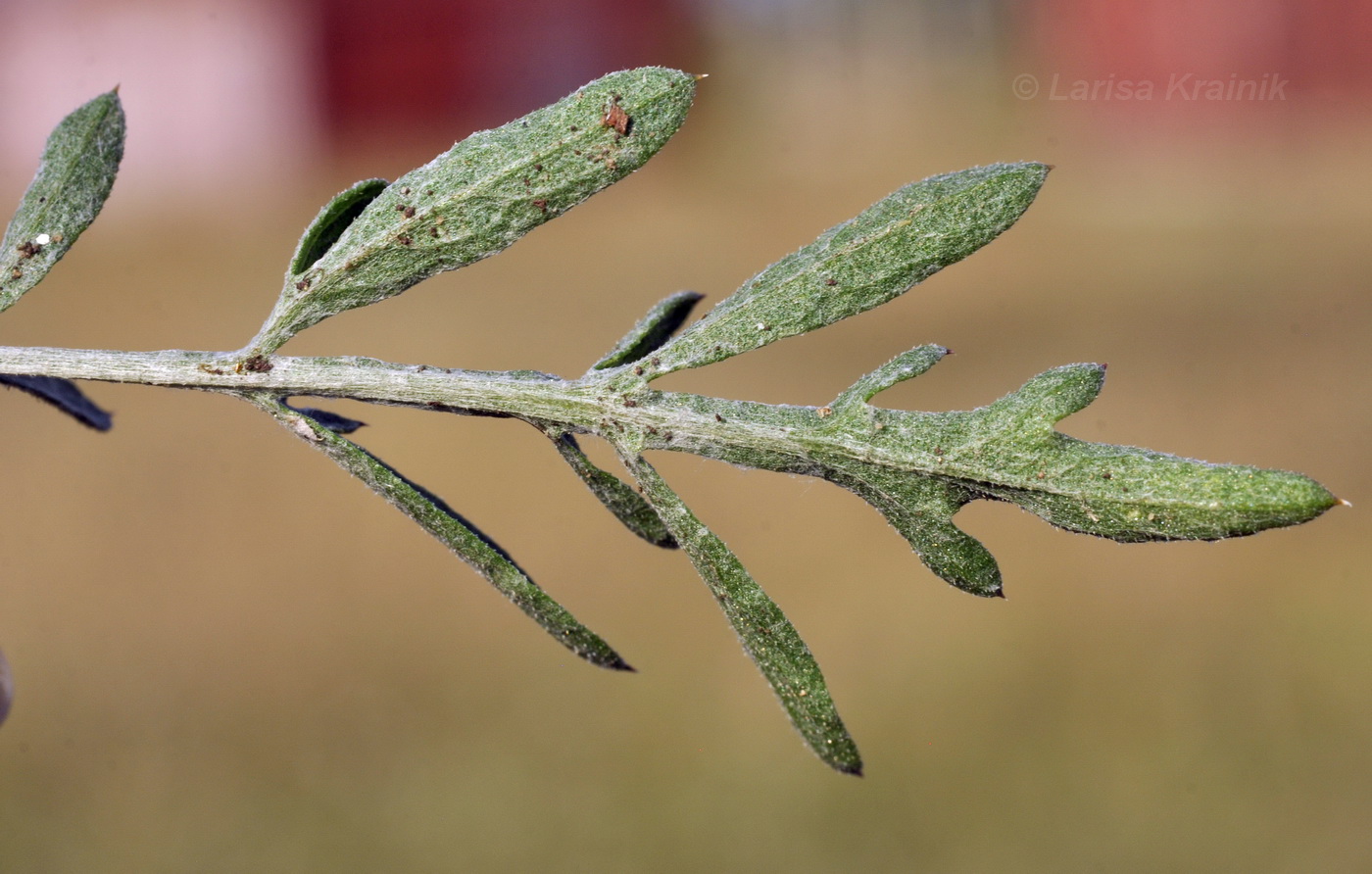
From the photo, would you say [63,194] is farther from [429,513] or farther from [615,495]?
[615,495]

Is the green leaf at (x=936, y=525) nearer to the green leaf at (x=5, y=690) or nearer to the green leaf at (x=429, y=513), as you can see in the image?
the green leaf at (x=429, y=513)

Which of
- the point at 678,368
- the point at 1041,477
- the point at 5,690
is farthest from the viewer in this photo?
Result: the point at 5,690

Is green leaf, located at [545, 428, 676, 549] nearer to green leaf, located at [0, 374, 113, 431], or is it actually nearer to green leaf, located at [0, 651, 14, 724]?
green leaf, located at [0, 374, 113, 431]

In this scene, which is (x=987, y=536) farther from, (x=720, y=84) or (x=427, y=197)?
(x=427, y=197)

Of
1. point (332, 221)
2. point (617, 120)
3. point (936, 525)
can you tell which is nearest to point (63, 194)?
point (332, 221)

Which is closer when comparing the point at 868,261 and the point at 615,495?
the point at 868,261

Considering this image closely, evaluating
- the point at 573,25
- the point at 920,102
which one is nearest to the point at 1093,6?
the point at 920,102

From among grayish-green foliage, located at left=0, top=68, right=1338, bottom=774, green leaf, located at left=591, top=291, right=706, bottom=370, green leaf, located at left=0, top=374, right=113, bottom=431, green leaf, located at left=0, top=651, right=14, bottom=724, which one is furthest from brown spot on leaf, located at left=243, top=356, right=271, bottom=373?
green leaf, located at left=0, top=651, right=14, bottom=724
